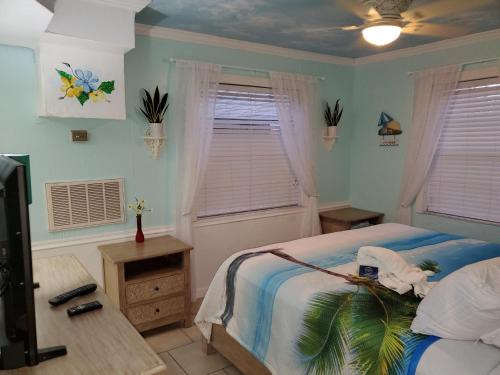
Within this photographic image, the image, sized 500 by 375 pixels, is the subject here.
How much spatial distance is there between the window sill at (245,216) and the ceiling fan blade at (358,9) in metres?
2.04

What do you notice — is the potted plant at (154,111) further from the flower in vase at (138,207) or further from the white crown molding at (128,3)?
the white crown molding at (128,3)

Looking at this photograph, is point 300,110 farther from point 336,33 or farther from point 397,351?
point 397,351

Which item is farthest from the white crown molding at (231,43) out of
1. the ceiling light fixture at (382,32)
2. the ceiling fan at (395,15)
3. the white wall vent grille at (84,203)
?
the ceiling light fixture at (382,32)

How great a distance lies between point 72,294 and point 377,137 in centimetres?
364

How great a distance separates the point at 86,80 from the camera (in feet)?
8.36

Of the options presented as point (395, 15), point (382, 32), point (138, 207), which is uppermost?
point (395, 15)

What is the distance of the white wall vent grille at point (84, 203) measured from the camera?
280 centimetres

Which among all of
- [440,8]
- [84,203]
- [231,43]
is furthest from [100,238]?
[440,8]

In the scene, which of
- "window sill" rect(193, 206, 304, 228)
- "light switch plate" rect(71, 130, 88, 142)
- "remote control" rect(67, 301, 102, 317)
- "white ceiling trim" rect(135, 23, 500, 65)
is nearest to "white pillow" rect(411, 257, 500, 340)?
"remote control" rect(67, 301, 102, 317)

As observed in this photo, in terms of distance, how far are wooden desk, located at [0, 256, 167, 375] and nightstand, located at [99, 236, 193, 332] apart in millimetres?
994

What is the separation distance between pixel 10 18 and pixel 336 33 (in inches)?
96.8

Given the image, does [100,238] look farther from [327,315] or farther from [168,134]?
[327,315]

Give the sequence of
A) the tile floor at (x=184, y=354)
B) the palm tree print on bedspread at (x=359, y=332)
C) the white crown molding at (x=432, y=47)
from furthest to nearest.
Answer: the white crown molding at (x=432, y=47) < the tile floor at (x=184, y=354) < the palm tree print on bedspread at (x=359, y=332)

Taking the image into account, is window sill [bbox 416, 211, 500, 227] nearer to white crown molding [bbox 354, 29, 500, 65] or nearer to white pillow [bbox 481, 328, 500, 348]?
white crown molding [bbox 354, 29, 500, 65]
